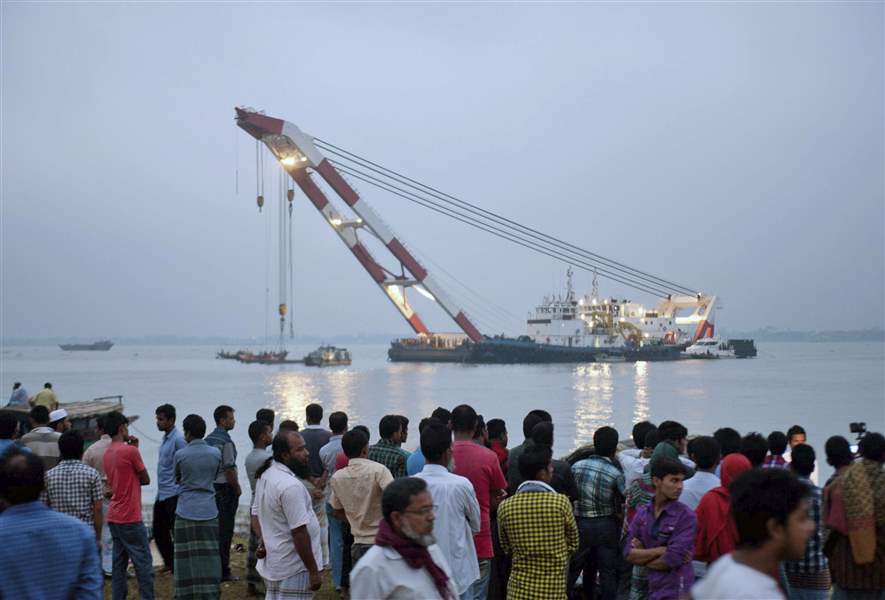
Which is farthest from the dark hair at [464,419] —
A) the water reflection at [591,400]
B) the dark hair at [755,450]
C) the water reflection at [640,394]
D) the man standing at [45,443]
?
the water reflection at [640,394]

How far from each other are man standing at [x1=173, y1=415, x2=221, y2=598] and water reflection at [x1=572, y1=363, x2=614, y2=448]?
9.56 m

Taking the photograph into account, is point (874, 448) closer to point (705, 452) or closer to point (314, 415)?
point (705, 452)

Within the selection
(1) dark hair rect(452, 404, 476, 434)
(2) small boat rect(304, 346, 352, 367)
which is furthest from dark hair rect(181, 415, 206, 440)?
(2) small boat rect(304, 346, 352, 367)

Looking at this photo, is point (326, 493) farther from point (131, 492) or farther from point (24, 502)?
point (24, 502)

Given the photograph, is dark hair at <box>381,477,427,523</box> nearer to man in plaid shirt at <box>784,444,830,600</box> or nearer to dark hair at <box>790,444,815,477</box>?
man in plaid shirt at <box>784,444,830,600</box>

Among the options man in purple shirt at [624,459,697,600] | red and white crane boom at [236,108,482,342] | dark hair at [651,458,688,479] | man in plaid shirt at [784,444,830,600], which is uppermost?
red and white crane boom at [236,108,482,342]

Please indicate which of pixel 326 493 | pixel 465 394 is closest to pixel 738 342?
pixel 465 394

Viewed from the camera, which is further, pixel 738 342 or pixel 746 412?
pixel 738 342

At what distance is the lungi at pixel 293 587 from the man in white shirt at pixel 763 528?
1.96 metres

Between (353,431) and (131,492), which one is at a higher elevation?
(353,431)

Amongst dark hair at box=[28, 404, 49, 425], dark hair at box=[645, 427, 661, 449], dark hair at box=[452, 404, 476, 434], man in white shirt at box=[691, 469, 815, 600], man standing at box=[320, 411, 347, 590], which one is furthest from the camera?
dark hair at box=[28, 404, 49, 425]

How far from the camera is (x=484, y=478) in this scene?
383 cm

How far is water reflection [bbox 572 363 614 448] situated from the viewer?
67.9ft

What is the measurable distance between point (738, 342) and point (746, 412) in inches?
1866
